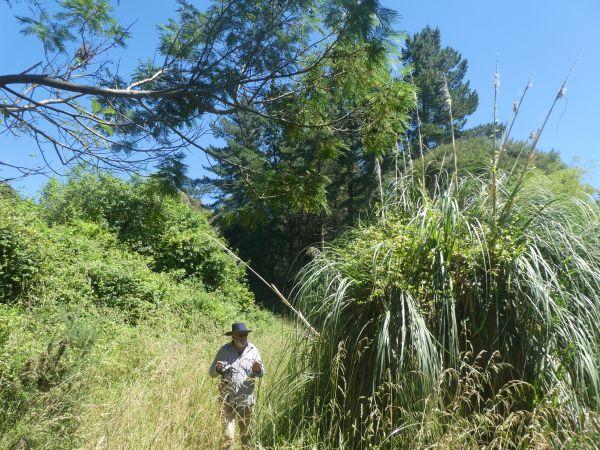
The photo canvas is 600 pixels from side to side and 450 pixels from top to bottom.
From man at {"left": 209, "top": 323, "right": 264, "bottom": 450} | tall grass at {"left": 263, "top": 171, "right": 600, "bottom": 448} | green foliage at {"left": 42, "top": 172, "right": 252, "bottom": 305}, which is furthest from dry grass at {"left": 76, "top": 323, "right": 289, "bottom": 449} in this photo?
green foliage at {"left": 42, "top": 172, "right": 252, "bottom": 305}

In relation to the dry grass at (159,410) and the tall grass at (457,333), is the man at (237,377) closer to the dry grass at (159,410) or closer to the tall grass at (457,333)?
the dry grass at (159,410)

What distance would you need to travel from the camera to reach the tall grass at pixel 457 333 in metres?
3.60

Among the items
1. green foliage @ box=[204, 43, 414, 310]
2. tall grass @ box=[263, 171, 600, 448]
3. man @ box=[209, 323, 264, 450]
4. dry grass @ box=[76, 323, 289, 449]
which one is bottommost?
dry grass @ box=[76, 323, 289, 449]

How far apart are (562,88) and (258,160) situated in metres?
2.79

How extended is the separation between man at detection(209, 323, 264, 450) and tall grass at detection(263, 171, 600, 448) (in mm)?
732

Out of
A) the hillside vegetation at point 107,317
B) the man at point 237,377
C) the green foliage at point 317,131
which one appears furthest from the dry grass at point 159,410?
the green foliage at point 317,131

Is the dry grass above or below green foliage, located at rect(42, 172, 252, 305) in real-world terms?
below

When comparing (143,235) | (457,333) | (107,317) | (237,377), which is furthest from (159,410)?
(143,235)

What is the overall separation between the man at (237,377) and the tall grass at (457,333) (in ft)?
2.40

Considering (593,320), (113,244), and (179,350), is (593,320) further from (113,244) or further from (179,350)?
(113,244)

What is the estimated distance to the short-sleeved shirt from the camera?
17.3ft

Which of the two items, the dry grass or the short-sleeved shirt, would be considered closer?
the dry grass

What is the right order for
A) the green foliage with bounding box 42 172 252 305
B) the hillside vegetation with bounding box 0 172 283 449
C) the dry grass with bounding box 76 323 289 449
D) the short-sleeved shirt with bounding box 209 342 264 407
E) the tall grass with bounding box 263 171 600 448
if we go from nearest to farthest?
the tall grass with bounding box 263 171 600 448, the dry grass with bounding box 76 323 289 449, the hillside vegetation with bounding box 0 172 283 449, the short-sleeved shirt with bounding box 209 342 264 407, the green foliage with bounding box 42 172 252 305

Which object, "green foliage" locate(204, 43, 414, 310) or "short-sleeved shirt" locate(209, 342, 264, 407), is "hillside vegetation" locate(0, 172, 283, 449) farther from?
"green foliage" locate(204, 43, 414, 310)
